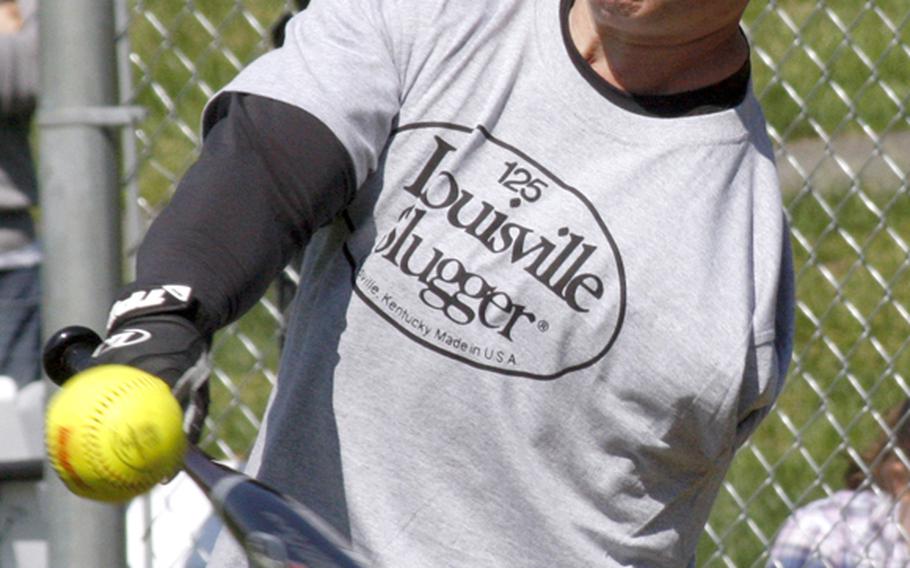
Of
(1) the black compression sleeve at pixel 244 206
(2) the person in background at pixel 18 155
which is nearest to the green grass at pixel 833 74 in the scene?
(2) the person in background at pixel 18 155

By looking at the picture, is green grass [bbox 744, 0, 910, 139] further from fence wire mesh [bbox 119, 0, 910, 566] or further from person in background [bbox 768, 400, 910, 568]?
person in background [bbox 768, 400, 910, 568]

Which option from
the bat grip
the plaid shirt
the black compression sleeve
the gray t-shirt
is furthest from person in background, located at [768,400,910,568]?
the bat grip

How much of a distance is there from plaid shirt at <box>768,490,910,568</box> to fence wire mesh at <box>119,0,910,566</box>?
0.05 metres

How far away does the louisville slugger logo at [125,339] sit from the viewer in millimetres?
1565

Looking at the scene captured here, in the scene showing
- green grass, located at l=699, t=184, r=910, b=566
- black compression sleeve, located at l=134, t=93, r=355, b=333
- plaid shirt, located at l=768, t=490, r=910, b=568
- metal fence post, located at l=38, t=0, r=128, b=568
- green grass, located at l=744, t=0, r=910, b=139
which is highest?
black compression sleeve, located at l=134, t=93, r=355, b=333

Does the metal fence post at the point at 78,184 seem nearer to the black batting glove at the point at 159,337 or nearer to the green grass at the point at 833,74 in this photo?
the black batting glove at the point at 159,337

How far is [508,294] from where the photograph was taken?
180cm

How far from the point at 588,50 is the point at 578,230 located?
0.24m

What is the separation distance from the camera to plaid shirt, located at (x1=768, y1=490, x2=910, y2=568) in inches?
138

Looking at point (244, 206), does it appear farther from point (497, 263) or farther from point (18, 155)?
point (18, 155)

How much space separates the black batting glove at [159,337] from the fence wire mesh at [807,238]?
1351 millimetres

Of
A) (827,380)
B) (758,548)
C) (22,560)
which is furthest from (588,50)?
(827,380)

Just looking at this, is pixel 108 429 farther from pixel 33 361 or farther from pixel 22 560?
pixel 33 361

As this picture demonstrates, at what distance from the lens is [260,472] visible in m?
1.92
